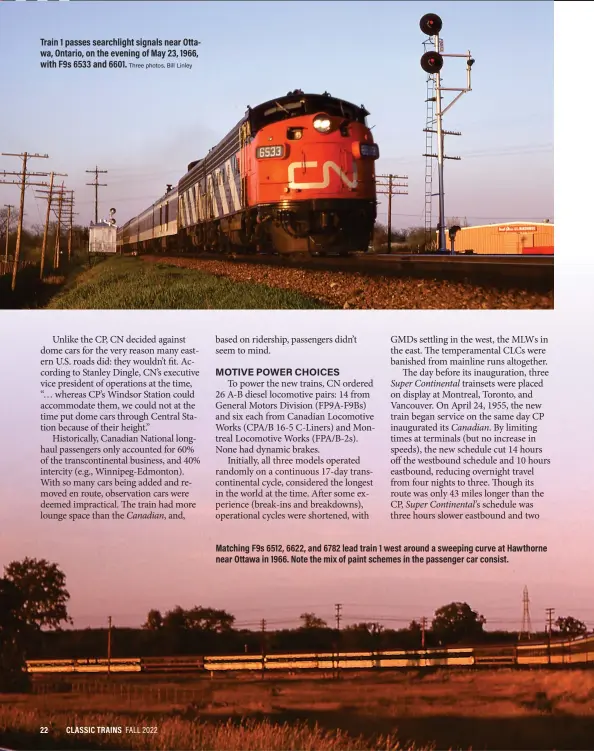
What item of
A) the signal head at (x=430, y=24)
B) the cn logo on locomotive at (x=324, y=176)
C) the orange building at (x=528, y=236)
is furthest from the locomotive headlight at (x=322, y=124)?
the signal head at (x=430, y=24)

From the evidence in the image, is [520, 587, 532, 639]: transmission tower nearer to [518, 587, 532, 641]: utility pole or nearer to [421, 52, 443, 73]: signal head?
[518, 587, 532, 641]: utility pole

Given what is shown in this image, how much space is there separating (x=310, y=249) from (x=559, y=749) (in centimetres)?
533

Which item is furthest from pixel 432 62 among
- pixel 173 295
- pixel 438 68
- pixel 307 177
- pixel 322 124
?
pixel 307 177

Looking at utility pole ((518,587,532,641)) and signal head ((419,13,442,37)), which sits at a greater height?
signal head ((419,13,442,37))

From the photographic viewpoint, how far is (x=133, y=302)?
595cm

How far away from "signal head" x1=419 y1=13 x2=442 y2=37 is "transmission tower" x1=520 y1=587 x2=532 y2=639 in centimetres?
371

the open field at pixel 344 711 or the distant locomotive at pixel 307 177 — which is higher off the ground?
the distant locomotive at pixel 307 177

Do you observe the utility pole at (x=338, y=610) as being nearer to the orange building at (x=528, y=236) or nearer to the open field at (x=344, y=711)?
the open field at (x=344, y=711)

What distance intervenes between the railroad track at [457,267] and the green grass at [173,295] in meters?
0.98

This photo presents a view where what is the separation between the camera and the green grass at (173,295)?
19.1 feet

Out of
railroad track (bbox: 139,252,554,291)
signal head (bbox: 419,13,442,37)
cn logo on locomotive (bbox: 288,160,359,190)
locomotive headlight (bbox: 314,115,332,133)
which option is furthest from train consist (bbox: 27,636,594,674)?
locomotive headlight (bbox: 314,115,332,133)

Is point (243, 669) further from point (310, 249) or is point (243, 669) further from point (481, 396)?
point (310, 249)

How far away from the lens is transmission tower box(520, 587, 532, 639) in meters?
5.50

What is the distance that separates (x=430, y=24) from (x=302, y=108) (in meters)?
3.27
